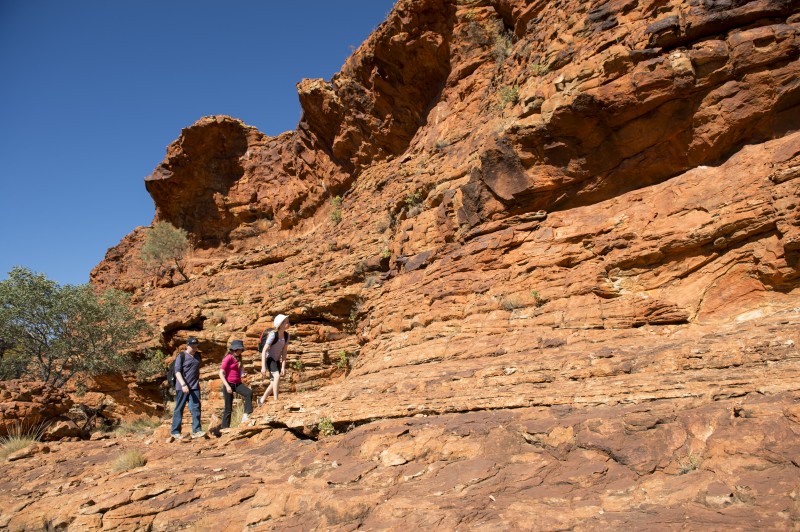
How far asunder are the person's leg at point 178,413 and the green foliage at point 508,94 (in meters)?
9.33

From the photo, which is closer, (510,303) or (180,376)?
(510,303)

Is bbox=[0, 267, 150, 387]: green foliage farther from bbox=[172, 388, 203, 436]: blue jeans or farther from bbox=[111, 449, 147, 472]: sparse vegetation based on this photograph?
bbox=[111, 449, 147, 472]: sparse vegetation

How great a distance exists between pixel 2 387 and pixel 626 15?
15419 millimetres

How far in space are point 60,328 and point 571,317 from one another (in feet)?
61.7

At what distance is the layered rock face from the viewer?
427 cm

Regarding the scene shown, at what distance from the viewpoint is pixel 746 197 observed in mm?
7105

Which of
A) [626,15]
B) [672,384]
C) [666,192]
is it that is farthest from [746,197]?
[626,15]

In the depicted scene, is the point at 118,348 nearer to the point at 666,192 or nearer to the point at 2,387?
the point at 2,387

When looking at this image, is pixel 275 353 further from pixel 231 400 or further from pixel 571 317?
pixel 571 317

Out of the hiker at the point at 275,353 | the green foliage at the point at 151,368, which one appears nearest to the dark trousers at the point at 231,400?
the hiker at the point at 275,353

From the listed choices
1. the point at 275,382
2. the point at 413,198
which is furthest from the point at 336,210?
the point at 275,382

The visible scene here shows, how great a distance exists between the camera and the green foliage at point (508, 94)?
11370 mm

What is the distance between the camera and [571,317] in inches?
310

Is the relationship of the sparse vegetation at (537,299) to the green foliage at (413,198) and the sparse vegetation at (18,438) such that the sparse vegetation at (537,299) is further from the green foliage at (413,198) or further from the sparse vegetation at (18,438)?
the sparse vegetation at (18,438)
